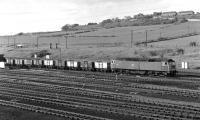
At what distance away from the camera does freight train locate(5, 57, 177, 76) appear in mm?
52156

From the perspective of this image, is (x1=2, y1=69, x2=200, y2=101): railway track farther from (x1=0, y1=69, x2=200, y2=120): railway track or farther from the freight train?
the freight train

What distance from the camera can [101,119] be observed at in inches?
1027

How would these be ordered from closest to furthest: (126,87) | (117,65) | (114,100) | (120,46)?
(114,100)
(126,87)
(117,65)
(120,46)

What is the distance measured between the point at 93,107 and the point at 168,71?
23.4 m

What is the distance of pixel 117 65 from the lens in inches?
2292

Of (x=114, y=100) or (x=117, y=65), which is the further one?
(x=117, y=65)

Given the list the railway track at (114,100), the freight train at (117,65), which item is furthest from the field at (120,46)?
the railway track at (114,100)

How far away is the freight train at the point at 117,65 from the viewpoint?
52.2 m

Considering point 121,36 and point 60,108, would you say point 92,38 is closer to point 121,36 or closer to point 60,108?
point 121,36

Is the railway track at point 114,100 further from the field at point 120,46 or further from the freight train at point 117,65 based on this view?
the field at point 120,46

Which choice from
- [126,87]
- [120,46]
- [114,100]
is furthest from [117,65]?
[120,46]

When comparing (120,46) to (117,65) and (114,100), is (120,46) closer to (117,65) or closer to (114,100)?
(117,65)

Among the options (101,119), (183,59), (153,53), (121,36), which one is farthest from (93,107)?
(121,36)

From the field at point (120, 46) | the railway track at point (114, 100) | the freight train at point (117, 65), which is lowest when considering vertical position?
the railway track at point (114, 100)
